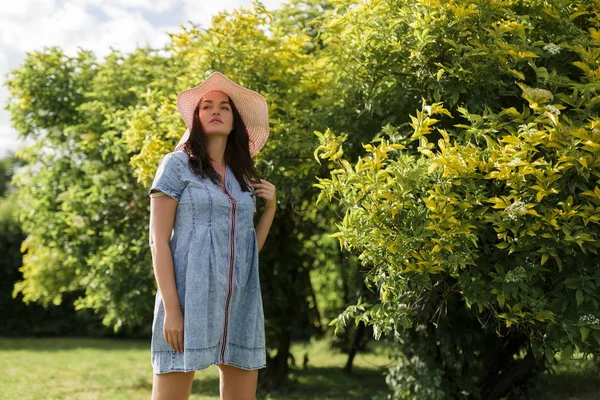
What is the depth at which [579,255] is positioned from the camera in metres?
3.01

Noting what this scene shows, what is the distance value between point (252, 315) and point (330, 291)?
5698 millimetres

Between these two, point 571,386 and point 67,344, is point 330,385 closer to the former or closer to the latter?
point 571,386

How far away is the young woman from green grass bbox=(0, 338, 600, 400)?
9.33 ft

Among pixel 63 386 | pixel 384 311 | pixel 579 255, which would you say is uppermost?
pixel 579 255

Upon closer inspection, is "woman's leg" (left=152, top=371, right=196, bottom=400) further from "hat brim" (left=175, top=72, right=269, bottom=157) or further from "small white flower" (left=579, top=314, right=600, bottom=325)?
"small white flower" (left=579, top=314, right=600, bottom=325)

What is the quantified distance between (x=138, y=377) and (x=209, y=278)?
200 inches

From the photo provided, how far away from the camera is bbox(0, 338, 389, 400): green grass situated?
583 cm

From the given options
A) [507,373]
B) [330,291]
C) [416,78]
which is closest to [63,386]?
[330,291]

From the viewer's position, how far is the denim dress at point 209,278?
2293 millimetres

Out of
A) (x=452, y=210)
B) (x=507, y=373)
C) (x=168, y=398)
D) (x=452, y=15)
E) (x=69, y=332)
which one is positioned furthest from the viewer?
(x=69, y=332)

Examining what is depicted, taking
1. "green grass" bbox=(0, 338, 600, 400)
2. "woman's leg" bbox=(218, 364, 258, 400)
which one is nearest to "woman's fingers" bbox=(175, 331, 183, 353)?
"woman's leg" bbox=(218, 364, 258, 400)

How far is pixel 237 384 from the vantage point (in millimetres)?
2441

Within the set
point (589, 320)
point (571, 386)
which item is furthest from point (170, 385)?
point (571, 386)

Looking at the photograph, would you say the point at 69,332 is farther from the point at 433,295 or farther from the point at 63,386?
the point at 433,295
